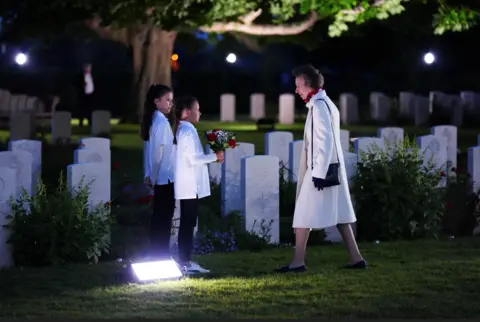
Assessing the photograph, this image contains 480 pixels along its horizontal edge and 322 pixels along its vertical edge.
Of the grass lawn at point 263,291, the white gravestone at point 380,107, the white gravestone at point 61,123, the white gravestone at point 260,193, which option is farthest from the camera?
the white gravestone at point 380,107

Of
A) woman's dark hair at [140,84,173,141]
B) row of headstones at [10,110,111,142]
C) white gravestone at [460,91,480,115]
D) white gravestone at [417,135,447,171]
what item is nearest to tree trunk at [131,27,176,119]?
row of headstones at [10,110,111,142]

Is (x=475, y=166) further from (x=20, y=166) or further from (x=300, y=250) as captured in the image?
(x=20, y=166)

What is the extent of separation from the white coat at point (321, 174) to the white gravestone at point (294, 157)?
11.3ft

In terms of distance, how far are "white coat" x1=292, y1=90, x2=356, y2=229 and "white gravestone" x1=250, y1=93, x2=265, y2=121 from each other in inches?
1005

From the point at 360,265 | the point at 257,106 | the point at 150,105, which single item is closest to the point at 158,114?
the point at 150,105

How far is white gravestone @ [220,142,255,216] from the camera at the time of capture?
12.5m

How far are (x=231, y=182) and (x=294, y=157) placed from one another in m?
1.21

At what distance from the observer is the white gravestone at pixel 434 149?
13273mm

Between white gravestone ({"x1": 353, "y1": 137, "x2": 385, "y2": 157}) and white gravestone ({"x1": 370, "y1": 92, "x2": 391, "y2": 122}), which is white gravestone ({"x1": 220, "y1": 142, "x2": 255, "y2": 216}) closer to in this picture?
white gravestone ({"x1": 353, "y1": 137, "x2": 385, "y2": 157})

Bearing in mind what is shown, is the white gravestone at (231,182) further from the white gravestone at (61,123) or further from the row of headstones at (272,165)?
the white gravestone at (61,123)

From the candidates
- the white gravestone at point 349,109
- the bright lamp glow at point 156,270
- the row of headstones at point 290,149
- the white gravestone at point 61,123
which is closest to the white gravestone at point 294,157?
the row of headstones at point 290,149

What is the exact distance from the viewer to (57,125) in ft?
74.8

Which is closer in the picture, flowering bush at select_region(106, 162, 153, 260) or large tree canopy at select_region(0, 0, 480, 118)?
flowering bush at select_region(106, 162, 153, 260)

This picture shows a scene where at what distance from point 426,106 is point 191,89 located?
44.1 ft
